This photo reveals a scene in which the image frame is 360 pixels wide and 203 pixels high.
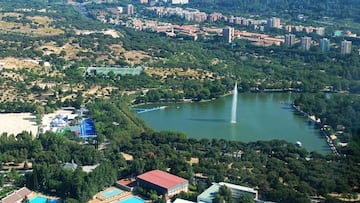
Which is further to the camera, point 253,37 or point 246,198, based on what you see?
point 253,37

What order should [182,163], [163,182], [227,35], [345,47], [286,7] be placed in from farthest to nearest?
[286,7]
[227,35]
[345,47]
[182,163]
[163,182]

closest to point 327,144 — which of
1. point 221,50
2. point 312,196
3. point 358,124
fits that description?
point 312,196

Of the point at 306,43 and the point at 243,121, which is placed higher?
the point at 306,43

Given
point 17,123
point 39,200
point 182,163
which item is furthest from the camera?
point 17,123

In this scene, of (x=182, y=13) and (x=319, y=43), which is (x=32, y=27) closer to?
(x=182, y=13)

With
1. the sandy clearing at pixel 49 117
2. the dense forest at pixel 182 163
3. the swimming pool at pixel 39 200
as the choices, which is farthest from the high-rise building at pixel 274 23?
the swimming pool at pixel 39 200

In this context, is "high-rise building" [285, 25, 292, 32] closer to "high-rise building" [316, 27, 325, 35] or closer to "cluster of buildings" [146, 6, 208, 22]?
"high-rise building" [316, 27, 325, 35]

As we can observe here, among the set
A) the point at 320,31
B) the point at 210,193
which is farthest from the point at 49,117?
the point at 320,31

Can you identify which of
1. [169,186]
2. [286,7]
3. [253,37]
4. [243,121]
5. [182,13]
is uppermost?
[286,7]
